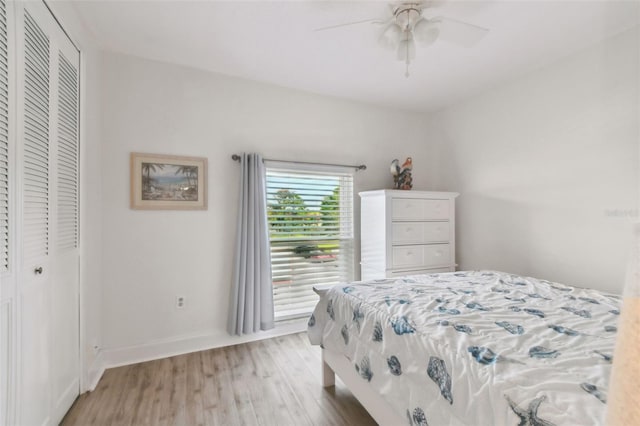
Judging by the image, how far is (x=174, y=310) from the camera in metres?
2.60

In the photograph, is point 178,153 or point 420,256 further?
point 420,256

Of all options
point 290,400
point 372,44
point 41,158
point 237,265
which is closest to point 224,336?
point 237,265

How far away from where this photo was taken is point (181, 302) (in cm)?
262

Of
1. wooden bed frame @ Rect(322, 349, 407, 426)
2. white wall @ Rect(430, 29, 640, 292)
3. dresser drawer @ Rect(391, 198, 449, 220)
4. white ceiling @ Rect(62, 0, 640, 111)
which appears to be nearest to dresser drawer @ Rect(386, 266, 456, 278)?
white wall @ Rect(430, 29, 640, 292)

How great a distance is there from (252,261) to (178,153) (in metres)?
1.15

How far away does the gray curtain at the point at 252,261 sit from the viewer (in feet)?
8.80

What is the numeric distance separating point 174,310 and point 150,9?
2265 millimetres

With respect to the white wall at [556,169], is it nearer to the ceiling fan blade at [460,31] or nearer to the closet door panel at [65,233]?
the ceiling fan blade at [460,31]

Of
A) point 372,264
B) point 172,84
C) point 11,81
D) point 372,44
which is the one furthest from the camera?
point 372,264

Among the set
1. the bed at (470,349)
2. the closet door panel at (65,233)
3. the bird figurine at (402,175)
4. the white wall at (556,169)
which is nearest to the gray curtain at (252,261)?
the bed at (470,349)

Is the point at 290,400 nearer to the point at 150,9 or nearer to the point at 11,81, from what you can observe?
the point at 11,81

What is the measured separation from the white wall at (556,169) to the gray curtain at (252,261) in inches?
86.8

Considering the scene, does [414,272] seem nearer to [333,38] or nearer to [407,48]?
[407,48]

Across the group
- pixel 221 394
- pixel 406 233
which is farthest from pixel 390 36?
pixel 221 394
